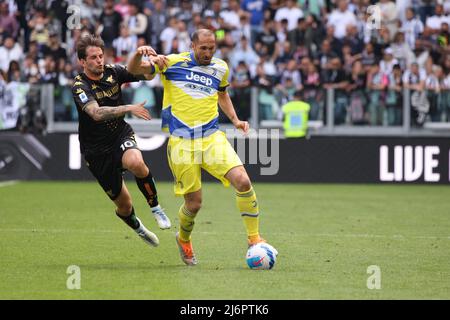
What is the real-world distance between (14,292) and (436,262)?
434 cm

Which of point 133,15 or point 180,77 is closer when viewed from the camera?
point 180,77

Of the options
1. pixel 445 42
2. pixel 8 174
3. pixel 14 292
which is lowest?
pixel 8 174

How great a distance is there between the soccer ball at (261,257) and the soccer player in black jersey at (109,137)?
1214 millimetres

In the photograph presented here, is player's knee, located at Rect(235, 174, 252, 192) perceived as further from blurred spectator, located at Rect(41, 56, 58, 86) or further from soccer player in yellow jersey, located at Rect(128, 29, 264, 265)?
blurred spectator, located at Rect(41, 56, 58, 86)

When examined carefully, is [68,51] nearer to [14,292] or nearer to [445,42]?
[445,42]

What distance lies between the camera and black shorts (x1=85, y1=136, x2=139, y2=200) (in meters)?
10.4

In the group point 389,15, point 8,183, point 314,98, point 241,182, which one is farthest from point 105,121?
point 389,15

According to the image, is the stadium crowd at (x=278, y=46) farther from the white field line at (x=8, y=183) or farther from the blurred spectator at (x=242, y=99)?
the white field line at (x=8, y=183)

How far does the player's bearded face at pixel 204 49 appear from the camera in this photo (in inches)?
368

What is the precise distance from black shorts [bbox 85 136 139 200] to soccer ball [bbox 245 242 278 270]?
193 cm

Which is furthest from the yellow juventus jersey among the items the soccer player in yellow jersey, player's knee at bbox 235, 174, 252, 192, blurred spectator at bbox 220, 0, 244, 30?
blurred spectator at bbox 220, 0, 244, 30

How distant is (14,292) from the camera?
7984 millimetres

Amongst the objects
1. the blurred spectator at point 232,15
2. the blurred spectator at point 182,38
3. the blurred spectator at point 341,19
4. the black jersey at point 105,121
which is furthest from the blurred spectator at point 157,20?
the black jersey at point 105,121

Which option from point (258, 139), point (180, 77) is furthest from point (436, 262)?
point (258, 139)
